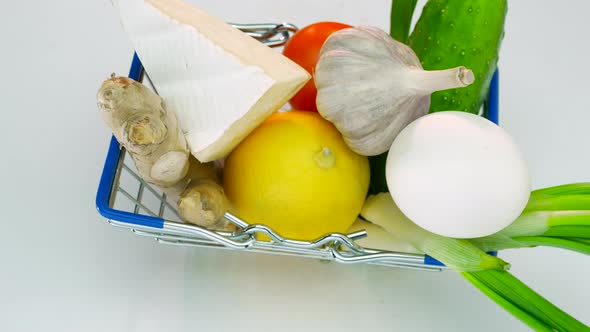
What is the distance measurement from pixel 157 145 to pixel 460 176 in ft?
0.61

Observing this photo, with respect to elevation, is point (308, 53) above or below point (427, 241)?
above

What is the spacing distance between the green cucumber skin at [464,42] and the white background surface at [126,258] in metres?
0.16

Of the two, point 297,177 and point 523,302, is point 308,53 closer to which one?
point 297,177

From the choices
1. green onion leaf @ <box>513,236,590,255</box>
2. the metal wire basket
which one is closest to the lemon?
the metal wire basket

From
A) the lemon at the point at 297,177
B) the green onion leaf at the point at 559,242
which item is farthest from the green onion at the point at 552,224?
the lemon at the point at 297,177

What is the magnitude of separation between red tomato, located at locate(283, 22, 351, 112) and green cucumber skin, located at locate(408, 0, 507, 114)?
8cm

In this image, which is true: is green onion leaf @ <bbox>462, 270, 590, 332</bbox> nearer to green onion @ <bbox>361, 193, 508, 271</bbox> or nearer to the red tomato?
green onion @ <bbox>361, 193, 508, 271</bbox>

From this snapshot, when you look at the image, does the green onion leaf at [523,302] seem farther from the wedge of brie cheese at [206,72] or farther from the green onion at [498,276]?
the wedge of brie cheese at [206,72]

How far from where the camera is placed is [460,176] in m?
0.40

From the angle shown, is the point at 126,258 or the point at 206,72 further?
the point at 126,258

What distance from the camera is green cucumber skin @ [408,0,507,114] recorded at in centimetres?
48

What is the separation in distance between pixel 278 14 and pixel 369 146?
337 millimetres

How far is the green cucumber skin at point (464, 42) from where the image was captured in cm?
48

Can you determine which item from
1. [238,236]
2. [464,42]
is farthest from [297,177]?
[464,42]
